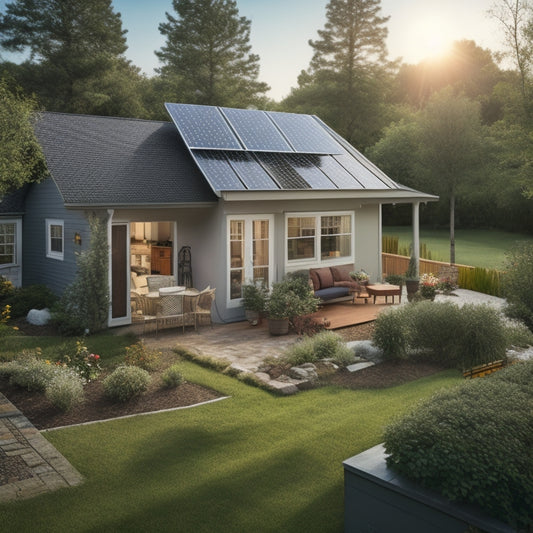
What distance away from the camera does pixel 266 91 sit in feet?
116

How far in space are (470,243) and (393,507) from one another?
102 ft

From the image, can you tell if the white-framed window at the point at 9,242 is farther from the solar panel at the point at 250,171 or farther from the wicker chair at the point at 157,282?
the solar panel at the point at 250,171

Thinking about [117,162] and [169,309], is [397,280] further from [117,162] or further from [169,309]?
[117,162]

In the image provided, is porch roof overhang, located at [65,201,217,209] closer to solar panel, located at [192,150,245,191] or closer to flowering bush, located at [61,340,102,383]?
solar panel, located at [192,150,245,191]

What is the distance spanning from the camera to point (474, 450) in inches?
171

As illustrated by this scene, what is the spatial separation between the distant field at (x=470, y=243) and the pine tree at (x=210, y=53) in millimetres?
13483

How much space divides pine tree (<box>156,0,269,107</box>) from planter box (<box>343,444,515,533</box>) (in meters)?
30.9

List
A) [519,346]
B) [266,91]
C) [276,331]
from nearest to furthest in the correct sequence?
[519,346] < [276,331] < [266,91]

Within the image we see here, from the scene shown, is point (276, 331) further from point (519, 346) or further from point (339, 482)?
point (339, 482)

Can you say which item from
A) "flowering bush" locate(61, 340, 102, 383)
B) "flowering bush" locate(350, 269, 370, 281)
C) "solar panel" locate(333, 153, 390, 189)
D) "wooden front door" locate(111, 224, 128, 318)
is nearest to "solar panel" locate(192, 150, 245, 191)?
"wooden front door" locate(111, 224, 128, 318)

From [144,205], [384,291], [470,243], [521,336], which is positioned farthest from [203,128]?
[470,243]

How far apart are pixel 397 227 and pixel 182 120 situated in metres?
27.9

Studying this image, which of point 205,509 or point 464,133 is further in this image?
point 464,133

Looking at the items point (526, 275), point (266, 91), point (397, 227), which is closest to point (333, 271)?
point (526, 275)
